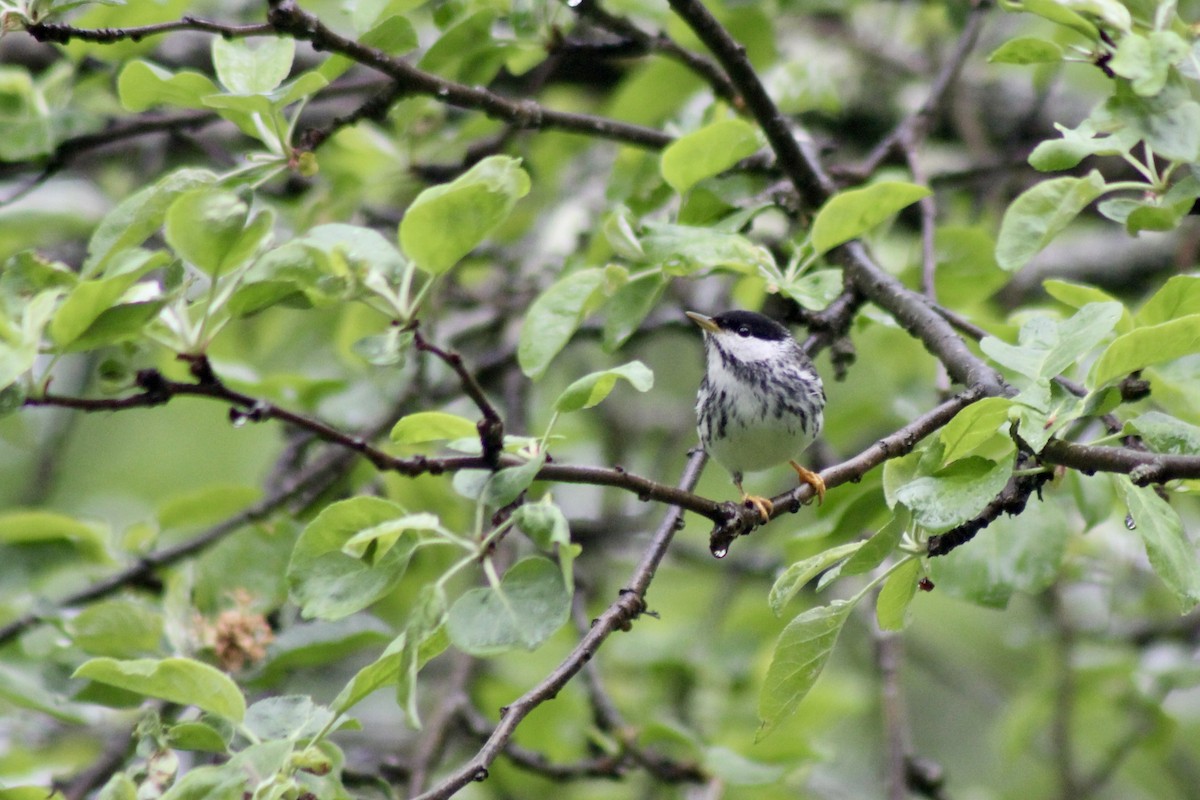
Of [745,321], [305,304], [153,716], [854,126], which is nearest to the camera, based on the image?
[153,716]

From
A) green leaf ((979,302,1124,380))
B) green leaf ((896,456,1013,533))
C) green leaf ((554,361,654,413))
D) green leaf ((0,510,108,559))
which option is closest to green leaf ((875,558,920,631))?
green leaf ((896,456,1013,533))

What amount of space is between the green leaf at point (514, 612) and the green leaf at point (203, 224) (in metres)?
0.71

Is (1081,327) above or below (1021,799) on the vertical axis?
above

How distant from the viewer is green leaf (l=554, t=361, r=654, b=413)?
1.95 m

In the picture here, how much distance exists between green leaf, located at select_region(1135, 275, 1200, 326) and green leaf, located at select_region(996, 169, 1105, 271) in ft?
0.78

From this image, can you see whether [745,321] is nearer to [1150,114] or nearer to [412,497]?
[412,497]

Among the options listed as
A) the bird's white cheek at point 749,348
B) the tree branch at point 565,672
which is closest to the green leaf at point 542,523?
the tree branch at point 565,672

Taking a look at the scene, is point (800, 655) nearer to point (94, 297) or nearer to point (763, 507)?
point (763, 507)

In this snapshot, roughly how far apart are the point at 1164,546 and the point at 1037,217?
0.76m

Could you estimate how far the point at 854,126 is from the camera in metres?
5.98

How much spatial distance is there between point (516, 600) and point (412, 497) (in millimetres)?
2499

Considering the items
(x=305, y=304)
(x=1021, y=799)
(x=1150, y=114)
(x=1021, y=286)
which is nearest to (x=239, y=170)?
(x=305, y=304)

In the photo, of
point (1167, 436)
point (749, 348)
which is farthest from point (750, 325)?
point (1167, 436)

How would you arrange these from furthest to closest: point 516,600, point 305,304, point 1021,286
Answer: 1. point 1021,286
2. point 305,304
3. point 516,600
